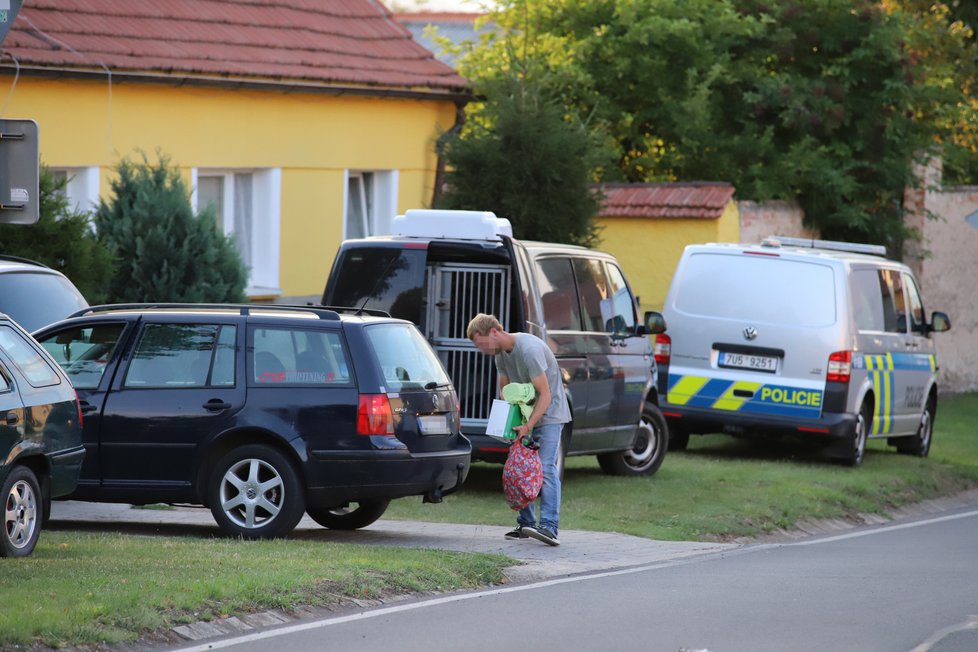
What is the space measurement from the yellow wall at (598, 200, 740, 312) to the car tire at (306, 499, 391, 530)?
10248mm

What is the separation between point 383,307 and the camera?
14141 millimetres

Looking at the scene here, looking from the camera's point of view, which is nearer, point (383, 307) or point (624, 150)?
point (383, 307)

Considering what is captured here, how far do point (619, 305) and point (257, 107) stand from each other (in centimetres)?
631

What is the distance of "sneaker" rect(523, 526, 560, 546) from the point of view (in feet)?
38.7

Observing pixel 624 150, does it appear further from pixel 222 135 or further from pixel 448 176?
pixel 222 135

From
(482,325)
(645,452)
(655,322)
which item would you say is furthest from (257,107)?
(482,325)

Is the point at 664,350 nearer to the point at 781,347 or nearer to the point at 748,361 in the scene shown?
the point at 748,361

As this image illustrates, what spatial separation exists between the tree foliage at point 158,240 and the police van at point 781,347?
191 inches

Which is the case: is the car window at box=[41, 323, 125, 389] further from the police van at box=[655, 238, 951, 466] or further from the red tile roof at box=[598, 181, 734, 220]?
the red tile roof at box=[598, 181, 734, 220]

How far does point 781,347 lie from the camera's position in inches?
691

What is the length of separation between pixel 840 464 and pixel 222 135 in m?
7.79

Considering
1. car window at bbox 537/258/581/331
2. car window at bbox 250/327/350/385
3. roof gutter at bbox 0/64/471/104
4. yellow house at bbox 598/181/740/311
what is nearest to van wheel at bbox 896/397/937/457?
yellow house at bbox 598/181/740/311

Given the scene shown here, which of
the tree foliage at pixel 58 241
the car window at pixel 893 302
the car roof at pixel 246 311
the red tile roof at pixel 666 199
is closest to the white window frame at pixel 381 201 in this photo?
the red tile roof at pixel 666 199

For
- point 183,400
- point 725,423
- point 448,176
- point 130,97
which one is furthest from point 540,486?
point 448,176
